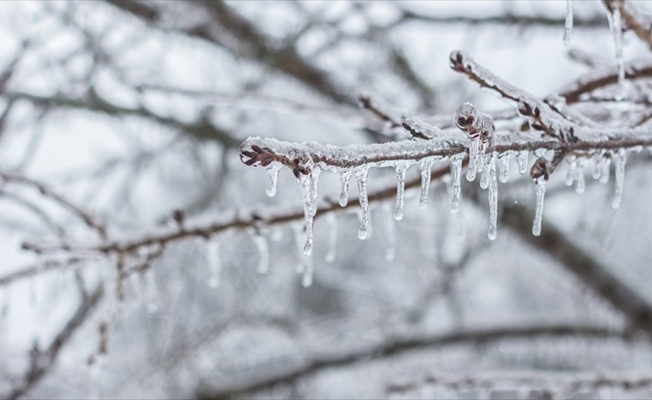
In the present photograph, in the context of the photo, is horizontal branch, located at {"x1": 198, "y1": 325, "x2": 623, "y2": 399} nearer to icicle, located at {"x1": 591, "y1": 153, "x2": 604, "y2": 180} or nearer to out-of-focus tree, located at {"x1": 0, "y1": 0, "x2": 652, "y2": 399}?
out-of-focus tree, located at {"x1": 0, "y1": 0, "x2": 652, "y2": 399}

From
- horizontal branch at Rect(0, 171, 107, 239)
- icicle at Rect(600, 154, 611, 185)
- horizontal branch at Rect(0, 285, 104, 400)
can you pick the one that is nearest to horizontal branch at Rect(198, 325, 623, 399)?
horizontal branch at Rect(0, 285, 104, 400)

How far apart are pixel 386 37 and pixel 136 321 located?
16.0 ft

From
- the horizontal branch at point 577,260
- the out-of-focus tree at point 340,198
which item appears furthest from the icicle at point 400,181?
the horizontal branch at point 577,260

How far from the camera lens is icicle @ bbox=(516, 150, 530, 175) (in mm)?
692

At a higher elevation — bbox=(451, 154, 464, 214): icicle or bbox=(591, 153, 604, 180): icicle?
bbox=(591, 153, 604, 180): icicle

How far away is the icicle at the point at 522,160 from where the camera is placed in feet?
2.27

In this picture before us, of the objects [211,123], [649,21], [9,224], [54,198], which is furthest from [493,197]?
[9,224]

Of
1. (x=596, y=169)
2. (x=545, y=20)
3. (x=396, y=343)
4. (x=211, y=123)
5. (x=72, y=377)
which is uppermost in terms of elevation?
(x=545, y=20)

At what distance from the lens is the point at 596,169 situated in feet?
2.63

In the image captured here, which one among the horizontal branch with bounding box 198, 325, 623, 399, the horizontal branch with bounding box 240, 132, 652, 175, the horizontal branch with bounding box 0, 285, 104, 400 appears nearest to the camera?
the horizontal branch with bounding box 240, 132, 652, 175

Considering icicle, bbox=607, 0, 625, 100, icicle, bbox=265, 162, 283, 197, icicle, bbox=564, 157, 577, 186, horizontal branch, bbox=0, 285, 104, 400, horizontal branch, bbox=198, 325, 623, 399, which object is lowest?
horizontal branch, bbox=198, 325, 623, 399

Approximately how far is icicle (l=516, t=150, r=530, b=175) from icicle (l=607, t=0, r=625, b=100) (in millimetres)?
219

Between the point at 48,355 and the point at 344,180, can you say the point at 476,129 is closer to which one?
the point at 344,180

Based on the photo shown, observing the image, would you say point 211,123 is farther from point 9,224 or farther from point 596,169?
point 596,169
